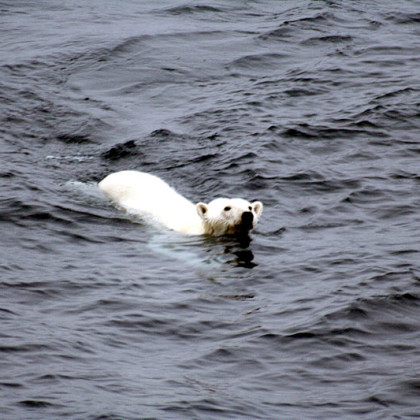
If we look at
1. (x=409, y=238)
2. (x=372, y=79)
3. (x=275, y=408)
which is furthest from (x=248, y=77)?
(x=275, y=408)

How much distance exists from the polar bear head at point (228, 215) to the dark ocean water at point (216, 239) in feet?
0.75

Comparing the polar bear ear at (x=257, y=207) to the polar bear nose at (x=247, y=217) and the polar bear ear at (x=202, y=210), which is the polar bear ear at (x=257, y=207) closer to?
the polar bear nose at (x=247, y=217)

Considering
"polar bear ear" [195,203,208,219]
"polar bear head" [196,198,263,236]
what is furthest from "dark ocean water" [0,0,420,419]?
"polar bear ear" [195,203,208,219]

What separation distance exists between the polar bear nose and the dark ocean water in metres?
0.29

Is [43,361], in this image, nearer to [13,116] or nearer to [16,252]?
[16,252]

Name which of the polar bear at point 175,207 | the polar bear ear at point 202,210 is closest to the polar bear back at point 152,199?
the polar bear at point 175,207

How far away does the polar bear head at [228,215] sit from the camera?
37.0 ft

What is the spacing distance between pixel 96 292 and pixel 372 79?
1021 centimetres

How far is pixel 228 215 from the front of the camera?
11.3 m

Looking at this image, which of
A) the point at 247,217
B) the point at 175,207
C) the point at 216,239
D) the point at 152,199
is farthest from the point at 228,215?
the point at 152,199

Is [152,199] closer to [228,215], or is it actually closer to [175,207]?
[175,207]

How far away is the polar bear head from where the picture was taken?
37.0ft

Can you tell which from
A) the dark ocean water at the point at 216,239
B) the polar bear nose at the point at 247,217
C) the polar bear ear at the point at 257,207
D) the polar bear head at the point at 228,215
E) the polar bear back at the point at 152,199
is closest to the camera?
the dark ocean water at the point at 216,239

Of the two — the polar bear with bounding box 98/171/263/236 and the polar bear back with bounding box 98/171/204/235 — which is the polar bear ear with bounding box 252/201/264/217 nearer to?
the polar bear with bounding box 98/171/263/236
